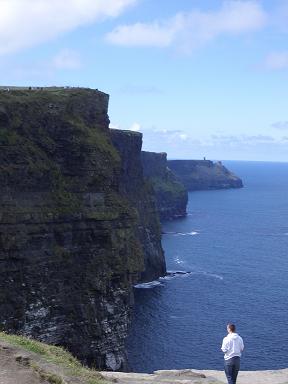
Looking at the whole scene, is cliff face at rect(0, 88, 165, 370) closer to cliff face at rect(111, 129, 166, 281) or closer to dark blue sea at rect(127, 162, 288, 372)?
dark blue sea at rect(127, 162, 288, 372)

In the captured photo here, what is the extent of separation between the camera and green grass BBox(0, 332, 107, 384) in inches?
769

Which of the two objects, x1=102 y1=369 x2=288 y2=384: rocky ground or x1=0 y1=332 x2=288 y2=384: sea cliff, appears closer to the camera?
x1=0 y1=332 x2=288 y2=384: sea cliff

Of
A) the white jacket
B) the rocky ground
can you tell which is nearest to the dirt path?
the rocky ground

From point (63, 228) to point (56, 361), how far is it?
117ft

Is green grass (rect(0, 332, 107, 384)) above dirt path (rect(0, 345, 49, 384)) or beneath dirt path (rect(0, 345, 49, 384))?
beneath

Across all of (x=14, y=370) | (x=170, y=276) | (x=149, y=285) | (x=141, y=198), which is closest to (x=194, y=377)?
(x=14, y=370)

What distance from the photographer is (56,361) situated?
2141 centimetres

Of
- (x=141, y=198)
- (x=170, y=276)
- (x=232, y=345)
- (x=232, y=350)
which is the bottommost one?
(x=170, y=276)

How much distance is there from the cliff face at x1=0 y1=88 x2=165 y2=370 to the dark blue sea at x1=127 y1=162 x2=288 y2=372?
406 inches

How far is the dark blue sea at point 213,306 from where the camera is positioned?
67625 millimetres

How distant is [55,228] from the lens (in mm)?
56125

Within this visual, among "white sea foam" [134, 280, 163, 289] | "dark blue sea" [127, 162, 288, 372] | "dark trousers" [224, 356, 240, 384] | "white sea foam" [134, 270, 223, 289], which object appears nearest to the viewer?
"dark trousers" [224, 356, 240, 384]

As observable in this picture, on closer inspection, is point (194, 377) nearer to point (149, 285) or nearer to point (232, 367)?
point (232, 367)

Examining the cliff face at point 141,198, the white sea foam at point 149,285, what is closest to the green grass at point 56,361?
the white sea foam at point 149,285
